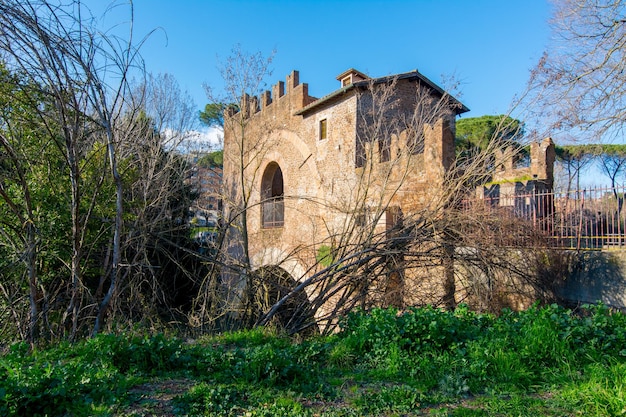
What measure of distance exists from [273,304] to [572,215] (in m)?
5.15

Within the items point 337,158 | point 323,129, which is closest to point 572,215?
point 337,158

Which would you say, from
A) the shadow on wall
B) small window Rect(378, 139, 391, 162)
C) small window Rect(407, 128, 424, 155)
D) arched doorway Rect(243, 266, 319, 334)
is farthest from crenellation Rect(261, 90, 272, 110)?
the shadow on wall

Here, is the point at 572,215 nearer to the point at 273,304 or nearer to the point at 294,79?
the point at 273,304

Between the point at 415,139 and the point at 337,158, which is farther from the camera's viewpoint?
the point at 337,158

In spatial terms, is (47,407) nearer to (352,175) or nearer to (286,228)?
(352,175)

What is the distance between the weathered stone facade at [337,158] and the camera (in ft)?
25.5

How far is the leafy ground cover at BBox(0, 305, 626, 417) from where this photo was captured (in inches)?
101

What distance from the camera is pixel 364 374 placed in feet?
10.8

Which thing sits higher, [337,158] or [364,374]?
[337,158]

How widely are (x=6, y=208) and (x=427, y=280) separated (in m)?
6.47

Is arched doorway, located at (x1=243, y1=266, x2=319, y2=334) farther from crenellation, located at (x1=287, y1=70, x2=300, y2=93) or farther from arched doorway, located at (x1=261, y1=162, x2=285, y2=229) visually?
crenellation, located at (x1=287, y1=70, x2=300, y2=93)

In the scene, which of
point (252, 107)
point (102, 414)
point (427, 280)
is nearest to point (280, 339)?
point (102, 414)

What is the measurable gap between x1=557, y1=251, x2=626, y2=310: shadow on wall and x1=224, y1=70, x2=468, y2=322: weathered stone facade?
251 cm

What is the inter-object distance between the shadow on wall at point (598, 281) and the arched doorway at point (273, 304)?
409cm
